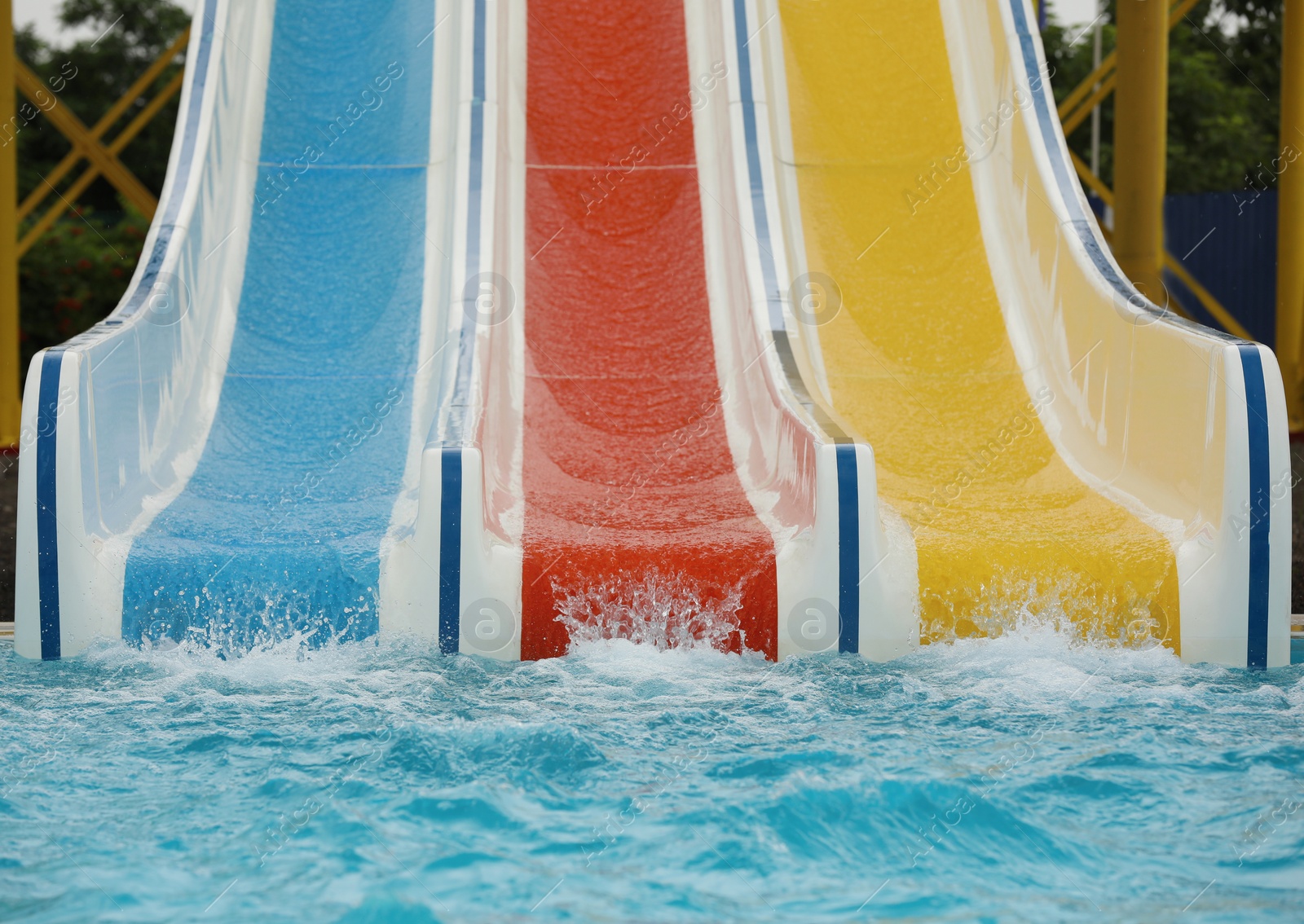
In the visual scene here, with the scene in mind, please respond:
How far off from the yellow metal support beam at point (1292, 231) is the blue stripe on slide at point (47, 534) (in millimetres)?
5849

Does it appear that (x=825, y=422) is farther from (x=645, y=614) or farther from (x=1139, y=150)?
(x=1139, y=150)

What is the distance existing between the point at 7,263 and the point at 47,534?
3.41 meters

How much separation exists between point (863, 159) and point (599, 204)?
117cm

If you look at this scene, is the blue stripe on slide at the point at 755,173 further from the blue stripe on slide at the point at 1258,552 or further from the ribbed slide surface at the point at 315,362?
the blue stripe on slide at the point at 1258,552

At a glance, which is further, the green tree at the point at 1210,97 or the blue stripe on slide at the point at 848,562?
the green tree at the point at 1210,97

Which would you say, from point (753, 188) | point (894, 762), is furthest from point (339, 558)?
point (753, 188)

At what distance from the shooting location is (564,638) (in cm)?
380

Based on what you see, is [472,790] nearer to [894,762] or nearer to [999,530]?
[894,762]

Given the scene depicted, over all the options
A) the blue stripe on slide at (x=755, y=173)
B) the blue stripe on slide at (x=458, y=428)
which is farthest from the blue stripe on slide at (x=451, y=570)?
the blue stripe on slide at (x=755, y=173)

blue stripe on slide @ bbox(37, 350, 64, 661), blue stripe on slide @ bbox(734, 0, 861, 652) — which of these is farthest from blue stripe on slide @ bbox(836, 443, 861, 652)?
blue stripe on slide @ bbox(37, 350, 64, 661)

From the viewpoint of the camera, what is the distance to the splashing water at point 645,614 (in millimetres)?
3807

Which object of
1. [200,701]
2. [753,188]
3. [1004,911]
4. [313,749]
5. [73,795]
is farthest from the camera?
[753,188]

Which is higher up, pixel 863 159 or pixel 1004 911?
pixel 863 159

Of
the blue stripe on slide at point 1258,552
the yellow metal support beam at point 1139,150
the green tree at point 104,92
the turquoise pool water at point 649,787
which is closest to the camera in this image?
the turquoise pool water at point 649,787
